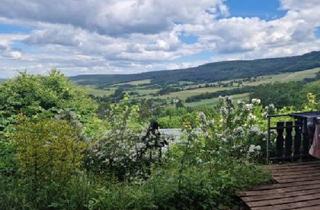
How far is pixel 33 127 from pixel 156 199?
2.11 m

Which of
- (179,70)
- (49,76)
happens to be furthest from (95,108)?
(179,70)

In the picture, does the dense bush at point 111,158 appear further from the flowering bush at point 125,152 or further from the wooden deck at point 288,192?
the wooden deck at point 288,192

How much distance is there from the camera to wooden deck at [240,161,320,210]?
22.0 ft

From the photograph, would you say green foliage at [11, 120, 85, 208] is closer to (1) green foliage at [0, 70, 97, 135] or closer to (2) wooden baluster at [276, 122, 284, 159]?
(1) green foliage at [0, 70, 97, 135]

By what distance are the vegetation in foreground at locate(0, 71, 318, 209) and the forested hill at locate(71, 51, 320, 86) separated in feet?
239

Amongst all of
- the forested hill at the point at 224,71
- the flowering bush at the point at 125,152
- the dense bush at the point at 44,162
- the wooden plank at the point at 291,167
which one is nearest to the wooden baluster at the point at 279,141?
the wooden plank at the point at 291,167

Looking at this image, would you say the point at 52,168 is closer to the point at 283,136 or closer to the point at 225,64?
the point at 283,136

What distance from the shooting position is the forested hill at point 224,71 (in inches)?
3369

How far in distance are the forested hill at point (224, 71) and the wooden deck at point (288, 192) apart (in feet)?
247

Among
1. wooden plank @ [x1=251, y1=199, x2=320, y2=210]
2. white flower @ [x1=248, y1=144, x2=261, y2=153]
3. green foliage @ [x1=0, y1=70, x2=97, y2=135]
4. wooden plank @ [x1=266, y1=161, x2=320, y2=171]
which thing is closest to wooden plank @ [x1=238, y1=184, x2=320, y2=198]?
wooden plank @ [x1=251, y1=199, x2=320, y2=210]

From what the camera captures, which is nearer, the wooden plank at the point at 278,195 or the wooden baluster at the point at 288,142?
the wooden plank at the point at 278,195

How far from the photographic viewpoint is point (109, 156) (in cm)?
826

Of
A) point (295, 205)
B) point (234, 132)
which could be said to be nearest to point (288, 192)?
point (295, 205)

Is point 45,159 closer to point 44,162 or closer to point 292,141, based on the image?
point 44,162
